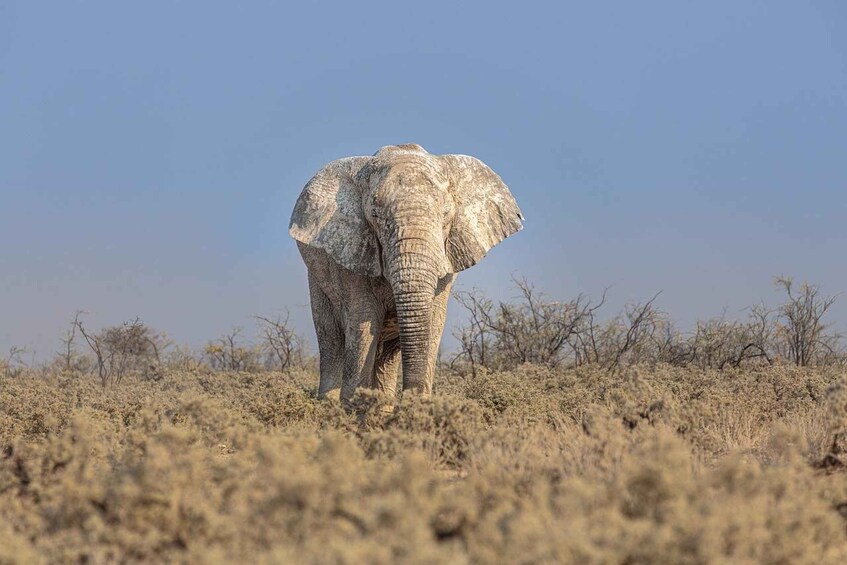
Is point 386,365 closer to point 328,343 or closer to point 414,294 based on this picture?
point 328,343

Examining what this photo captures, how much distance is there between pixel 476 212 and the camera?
33.6 feet

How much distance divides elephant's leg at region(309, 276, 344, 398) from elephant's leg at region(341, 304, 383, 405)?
49.2 inches

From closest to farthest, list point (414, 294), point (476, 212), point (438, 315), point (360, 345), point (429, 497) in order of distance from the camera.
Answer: point (429, 497) → point (414, 294) → point (360, 345) → point (438, 315) → point (476, 212)

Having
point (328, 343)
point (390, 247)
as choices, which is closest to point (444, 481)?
point (390, 247)

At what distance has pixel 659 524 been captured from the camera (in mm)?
4109

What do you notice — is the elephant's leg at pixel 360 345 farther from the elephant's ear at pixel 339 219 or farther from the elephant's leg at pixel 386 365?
the elephant's leg at pixel 386 365

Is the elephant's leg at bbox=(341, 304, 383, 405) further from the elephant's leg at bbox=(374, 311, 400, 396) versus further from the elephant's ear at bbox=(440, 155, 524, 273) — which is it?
the elephant's ear at bbox=(440, 155, 524, 273)

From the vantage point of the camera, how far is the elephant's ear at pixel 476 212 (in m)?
9.99

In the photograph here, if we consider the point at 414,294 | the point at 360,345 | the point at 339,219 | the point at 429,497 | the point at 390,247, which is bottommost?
the point at 429,497

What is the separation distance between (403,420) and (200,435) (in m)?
1.77

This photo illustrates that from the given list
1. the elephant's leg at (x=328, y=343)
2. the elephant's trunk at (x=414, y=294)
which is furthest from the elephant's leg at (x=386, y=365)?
the elephant's trunk at (x=414, y=294)

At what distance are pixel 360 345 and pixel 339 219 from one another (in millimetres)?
1442

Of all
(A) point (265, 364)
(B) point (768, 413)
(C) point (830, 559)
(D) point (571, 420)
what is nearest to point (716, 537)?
(C) point (830, 559)

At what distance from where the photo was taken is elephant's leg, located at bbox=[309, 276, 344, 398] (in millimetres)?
11008
